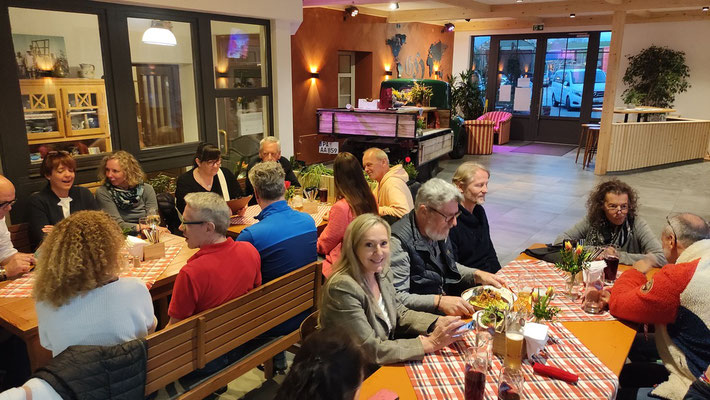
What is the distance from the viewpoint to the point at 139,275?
9.00ft

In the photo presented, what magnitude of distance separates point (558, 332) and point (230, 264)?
1.51 m

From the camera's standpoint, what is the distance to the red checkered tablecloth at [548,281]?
2336mm

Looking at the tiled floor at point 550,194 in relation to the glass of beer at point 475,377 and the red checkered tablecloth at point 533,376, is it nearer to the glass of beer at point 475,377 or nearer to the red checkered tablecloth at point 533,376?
the red checkered tablecloth at point 533,376

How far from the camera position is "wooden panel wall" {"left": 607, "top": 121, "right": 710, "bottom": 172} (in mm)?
9797

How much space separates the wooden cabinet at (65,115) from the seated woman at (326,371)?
13.6 ft

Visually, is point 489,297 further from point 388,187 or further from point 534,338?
point 388,187

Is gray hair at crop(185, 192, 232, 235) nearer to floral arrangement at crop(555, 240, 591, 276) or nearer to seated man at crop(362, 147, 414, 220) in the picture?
seated man at crop(362, 147, 414, 220)

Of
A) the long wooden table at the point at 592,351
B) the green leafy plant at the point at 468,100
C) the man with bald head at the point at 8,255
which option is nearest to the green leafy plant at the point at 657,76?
the green leafy plant at the point at 468,100

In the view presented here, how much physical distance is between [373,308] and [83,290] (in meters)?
1.14

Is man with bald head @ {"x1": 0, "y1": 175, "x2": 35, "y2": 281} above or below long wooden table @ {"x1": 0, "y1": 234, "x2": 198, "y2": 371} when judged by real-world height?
above

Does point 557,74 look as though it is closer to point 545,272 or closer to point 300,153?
point 300,153

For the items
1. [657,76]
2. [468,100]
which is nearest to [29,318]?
[468,100]

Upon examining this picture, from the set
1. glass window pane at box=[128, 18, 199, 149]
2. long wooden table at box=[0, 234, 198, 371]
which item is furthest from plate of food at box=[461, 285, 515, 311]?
glass window pane at box=[128, 18, 199, 149]

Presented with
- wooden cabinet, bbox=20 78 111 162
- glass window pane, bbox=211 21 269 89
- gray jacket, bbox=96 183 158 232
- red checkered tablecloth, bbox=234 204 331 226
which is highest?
glass window pane, bbox=211 21 269 89
